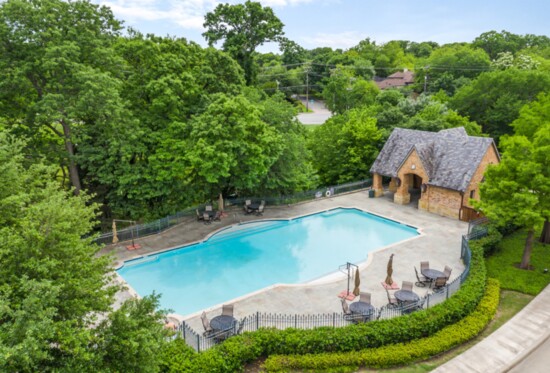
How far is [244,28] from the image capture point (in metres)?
42.4

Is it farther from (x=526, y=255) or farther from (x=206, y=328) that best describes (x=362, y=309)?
(x=526, y=255)

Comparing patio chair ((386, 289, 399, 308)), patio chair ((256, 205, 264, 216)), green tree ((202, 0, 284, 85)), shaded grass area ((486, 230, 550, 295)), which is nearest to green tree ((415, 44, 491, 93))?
green tree ((202, 0, 284, 85))

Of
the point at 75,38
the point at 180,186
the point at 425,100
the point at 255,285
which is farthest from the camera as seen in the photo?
the point at 425,100

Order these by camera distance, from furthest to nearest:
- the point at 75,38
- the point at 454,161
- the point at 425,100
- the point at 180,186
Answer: the point at 425,100
the point at 454,161
the point at 180,186
the point at 75,38

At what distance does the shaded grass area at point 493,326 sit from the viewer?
45.7ft

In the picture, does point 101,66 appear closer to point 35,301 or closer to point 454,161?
point 35,301

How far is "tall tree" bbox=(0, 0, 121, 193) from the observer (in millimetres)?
22109

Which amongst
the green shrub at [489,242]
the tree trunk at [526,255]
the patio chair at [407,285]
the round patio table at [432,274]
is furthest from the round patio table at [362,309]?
the tree trunk at [526,255]

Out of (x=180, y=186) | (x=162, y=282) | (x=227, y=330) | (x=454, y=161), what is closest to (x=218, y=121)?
(x=180, y=186)

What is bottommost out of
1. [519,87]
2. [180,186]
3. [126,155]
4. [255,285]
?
[255,285]

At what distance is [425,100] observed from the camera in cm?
4316

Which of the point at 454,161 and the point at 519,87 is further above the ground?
the point at 519,87

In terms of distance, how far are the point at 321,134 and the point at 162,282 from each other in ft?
74.7

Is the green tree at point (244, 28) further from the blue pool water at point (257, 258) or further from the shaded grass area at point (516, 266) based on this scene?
the shaded grass area at point (516, 266)
